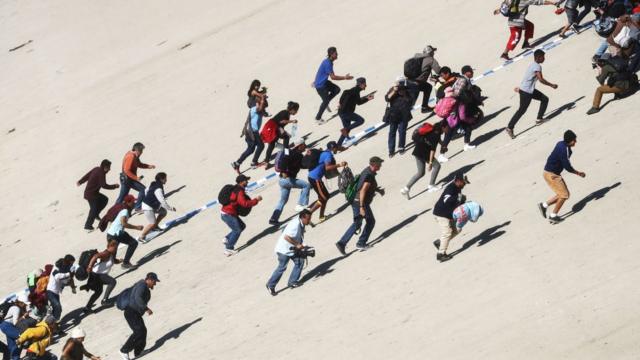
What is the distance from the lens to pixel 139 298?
15.6 m

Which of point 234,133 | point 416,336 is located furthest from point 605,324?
point 234,133

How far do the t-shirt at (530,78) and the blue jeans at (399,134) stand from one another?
90.7 inches

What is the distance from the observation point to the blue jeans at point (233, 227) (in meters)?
18.1

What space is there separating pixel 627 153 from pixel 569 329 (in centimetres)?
497

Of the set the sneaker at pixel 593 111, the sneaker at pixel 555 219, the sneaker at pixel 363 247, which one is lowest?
the sneaker at pixel 555 219

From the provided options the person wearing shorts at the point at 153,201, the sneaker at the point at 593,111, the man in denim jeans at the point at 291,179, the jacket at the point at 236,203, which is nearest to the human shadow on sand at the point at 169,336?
the jacket at the point at 236,203

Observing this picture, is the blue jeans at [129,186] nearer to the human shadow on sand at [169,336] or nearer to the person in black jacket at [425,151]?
the human shadow on sand at [169,336]

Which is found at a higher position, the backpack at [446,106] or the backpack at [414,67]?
the backpack at [414,67]

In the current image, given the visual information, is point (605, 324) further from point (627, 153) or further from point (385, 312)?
point (627, 153)

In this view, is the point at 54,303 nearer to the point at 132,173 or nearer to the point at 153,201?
the point at 153,201

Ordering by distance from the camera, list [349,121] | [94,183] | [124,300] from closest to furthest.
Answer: [124,300] → [349,121] → [94,183]

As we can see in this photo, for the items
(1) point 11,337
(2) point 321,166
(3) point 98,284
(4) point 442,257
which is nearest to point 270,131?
(2) point 321,166

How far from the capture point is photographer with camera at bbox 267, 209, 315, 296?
52.8ft

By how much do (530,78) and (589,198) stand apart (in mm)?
3601
